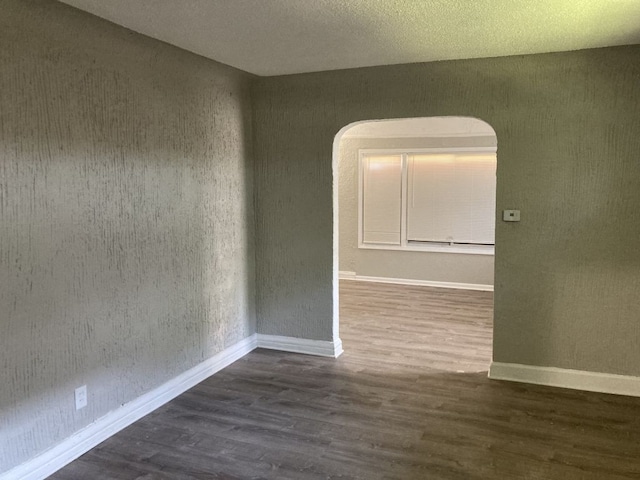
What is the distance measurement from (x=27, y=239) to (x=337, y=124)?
250 centimetres

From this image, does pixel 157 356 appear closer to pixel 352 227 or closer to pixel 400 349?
pixel 400 349

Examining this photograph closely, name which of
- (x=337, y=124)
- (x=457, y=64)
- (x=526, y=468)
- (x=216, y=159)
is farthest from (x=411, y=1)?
(x=526, y=468)

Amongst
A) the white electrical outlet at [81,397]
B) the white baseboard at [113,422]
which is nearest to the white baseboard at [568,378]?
the white baseboard at [113,422]

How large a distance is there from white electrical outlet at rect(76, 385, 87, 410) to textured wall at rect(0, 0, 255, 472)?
0.12ft

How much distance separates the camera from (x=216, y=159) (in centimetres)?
405

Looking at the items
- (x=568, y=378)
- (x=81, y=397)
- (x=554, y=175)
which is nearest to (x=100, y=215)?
(x=81, y=397)

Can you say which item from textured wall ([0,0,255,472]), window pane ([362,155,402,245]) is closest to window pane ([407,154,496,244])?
window pane ([362,155,402,245])

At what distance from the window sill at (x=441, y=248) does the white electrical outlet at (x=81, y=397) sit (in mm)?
5569

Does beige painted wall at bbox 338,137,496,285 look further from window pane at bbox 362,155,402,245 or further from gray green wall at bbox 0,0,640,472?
gray green wall at bbox 0,0,640,472

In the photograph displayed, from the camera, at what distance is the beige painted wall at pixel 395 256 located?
734cm

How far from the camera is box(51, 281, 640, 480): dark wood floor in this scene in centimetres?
271

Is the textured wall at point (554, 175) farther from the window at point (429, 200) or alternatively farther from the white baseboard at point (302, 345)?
the window at point (429, 200)

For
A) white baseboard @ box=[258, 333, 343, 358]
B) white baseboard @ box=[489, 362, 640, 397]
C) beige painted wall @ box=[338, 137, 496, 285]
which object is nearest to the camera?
white baseboard @ box=[489, 362, 640, 397]

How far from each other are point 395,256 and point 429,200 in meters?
1.00
